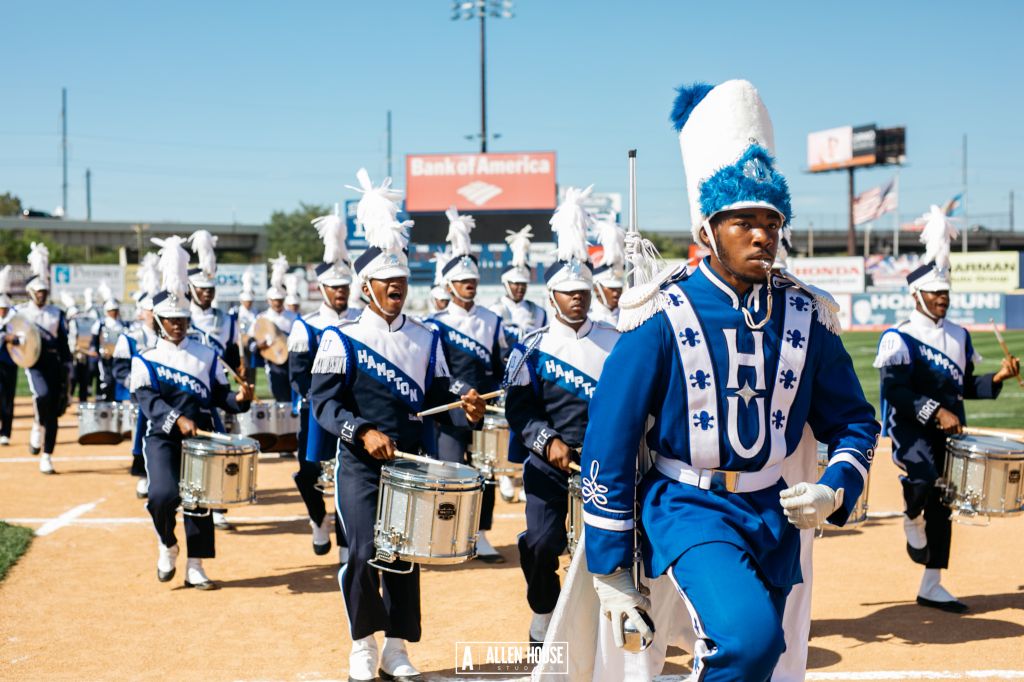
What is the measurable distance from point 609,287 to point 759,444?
737 centimetres

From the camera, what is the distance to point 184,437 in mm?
8023

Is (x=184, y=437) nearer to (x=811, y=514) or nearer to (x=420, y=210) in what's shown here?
(x=811, y=514)

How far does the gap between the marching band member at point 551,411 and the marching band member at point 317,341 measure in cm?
154

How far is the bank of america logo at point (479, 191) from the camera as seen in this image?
45.1 m

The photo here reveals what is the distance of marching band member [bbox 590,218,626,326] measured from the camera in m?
10.4

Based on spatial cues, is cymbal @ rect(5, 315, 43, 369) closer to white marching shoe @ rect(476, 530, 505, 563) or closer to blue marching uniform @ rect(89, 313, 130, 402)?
blue marching uniform @ rect(89, 313, 130, 402)

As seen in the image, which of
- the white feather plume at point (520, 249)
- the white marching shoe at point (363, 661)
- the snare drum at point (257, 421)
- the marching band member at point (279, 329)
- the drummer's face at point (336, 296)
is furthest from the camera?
the marching band member at point (279, 329)

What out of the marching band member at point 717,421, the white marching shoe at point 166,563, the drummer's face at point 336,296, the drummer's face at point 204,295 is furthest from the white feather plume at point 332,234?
the marching band member at point 717,421

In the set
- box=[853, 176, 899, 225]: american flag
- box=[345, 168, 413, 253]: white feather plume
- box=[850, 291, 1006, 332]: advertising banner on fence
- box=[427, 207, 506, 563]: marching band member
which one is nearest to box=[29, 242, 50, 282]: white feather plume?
box=[427, 207, 506, 563]: marching band member

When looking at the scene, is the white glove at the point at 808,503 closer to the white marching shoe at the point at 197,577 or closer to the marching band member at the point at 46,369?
the white marching shoe at the point at 197,577

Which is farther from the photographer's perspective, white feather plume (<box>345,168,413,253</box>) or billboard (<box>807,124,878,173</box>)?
billboard (<box>807,124,878,173</box>)

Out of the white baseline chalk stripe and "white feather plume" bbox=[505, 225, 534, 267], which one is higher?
"white feather plume" bbox=[505, 225, 534, 267]

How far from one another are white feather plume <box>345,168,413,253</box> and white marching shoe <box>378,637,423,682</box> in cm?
220
